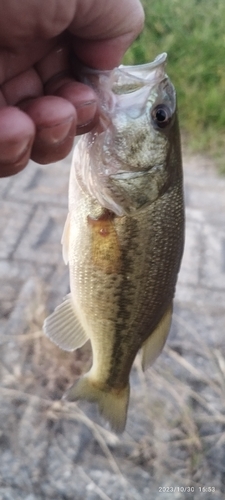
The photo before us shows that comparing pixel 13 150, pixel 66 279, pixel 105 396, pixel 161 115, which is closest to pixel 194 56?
pixel 66 279

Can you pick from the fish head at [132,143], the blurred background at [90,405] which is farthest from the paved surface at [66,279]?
the fish head at [132,143]

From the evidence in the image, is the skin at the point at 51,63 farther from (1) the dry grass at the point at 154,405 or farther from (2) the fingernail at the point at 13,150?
(1) the dry grass at the point at 154,405

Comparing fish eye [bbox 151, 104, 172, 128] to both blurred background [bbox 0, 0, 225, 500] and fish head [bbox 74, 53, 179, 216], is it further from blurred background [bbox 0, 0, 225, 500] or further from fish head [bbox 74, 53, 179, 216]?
blurred background [bbox 0, 0, 225, 500]

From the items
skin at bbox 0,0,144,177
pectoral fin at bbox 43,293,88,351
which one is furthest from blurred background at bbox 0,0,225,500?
skin at bbox 0,0,144,177

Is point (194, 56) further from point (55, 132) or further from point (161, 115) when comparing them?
point (55, 132)

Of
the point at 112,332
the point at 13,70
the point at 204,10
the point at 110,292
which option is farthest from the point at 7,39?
the point at 204,10

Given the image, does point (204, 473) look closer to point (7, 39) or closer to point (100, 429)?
point (100, 429)
